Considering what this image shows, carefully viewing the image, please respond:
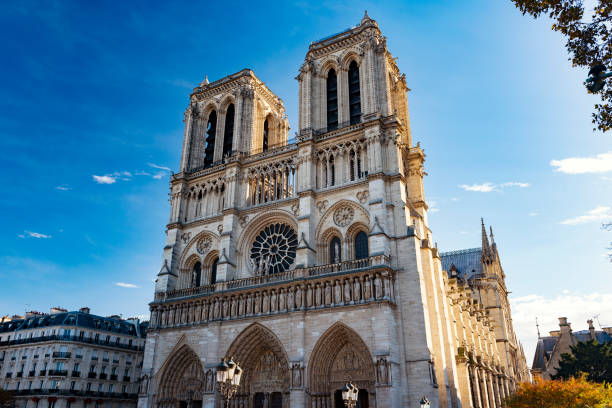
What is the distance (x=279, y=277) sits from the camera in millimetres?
26375

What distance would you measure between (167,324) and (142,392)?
4.08 m

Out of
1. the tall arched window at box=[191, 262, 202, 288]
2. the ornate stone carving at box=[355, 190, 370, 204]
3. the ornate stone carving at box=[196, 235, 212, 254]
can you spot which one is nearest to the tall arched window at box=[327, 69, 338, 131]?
the ornate stone carving at box=[355, 190, 370, 204]

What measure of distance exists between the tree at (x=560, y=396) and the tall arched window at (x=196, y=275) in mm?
19921

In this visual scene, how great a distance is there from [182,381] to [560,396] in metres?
20.5

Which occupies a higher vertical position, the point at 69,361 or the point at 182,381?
the point at 69,361

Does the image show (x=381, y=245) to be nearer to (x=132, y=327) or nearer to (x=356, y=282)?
(x=356, y=282)

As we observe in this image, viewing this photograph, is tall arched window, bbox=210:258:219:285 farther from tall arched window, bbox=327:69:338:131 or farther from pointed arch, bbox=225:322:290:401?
tall arched window, bbox=327:69:338:131

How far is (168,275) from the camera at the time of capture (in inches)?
1211

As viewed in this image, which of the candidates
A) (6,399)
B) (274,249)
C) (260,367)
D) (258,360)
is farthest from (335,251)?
(6,399)

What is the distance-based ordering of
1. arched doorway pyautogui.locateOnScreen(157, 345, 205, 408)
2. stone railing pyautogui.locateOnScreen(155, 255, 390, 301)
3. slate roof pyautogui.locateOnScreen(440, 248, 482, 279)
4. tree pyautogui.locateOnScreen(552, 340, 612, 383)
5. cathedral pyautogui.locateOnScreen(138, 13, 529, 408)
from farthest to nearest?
slate roof pyautogui.locateOnScreen(440, 248, 482, 279) < tree pyautogui.locateOnScreen(552, 340, 612, 383) < arched doorway pyautogui.locateOnScreen(157, 345, 205, 408) < stone railing pyautogui.locateOnScreen(155, 255, 390, 301) < cathedral pyautogui.locateOnScreen(138, 13, 529, 408)

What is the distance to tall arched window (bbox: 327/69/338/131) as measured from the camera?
30.9 metres

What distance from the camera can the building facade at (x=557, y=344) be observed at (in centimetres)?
4853

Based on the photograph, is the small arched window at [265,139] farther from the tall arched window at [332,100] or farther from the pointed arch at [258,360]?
the pointed arch at [258,360]

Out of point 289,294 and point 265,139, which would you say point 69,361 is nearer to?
point 289,294
